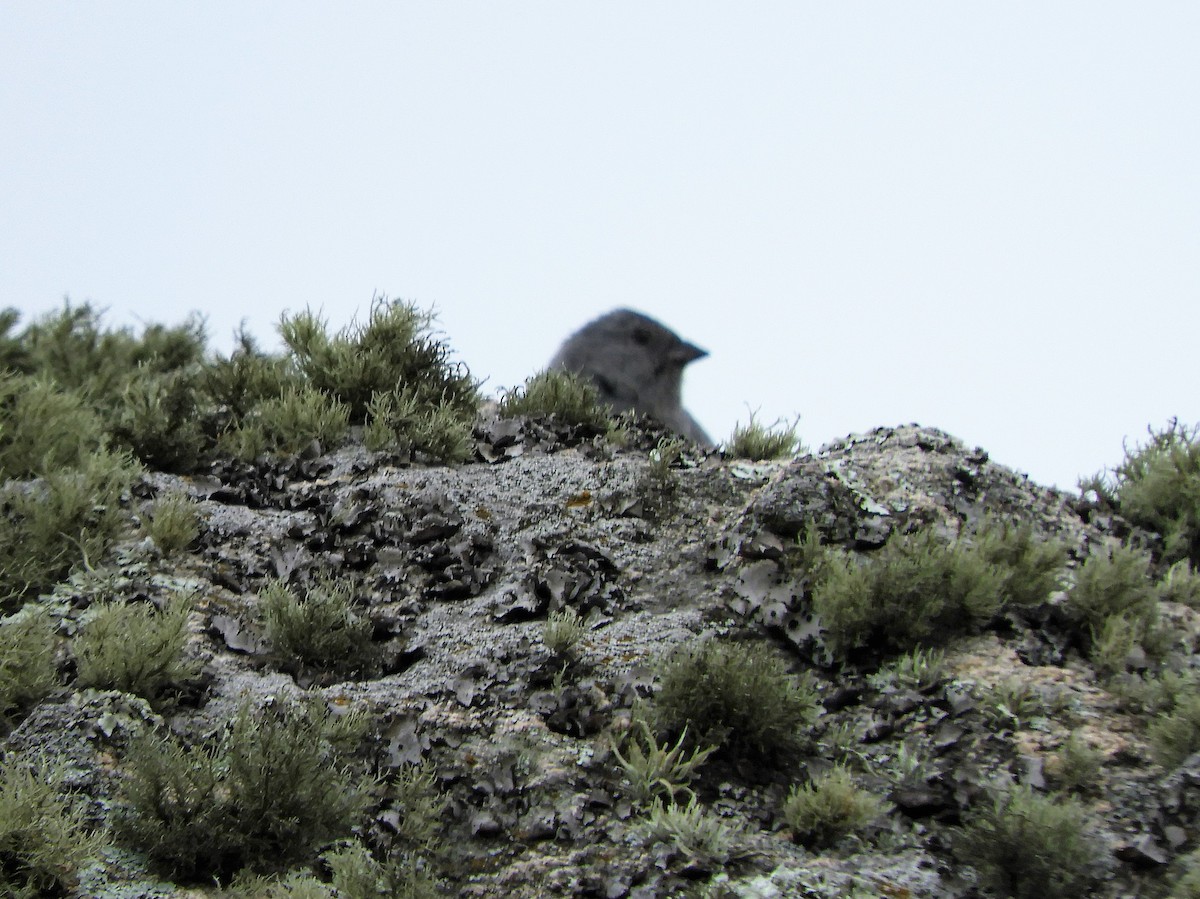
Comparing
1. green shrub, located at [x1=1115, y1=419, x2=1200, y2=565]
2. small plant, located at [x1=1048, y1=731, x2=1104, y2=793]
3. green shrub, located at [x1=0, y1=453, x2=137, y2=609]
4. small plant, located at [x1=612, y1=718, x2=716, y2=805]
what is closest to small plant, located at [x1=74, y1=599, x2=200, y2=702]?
green shrub, located at [x1=0, y1=453, x2=137, y2=609]

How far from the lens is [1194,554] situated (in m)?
5.85

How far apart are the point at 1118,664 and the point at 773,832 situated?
164 cm

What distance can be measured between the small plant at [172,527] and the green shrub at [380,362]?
5.14 ft

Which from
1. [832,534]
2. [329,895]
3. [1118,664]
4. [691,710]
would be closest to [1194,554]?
[1118,664]

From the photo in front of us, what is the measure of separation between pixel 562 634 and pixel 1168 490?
336cm

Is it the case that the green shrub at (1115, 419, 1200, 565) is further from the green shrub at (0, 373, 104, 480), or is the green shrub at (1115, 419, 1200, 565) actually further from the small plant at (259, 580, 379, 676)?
the green shrub at (0, 373, 104, 480)

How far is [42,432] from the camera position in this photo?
6.29m

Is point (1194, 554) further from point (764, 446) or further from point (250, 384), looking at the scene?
point (250, 384)

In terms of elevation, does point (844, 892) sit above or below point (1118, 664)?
below

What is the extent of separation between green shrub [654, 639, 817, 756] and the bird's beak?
20.4 ft

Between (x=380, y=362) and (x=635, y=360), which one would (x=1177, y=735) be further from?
(x=635, y=360)

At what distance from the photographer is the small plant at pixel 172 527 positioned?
541 cm

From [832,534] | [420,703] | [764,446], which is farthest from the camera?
[764,446]

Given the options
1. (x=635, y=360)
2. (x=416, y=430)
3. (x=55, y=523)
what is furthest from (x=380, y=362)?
(x=635, y=360)
